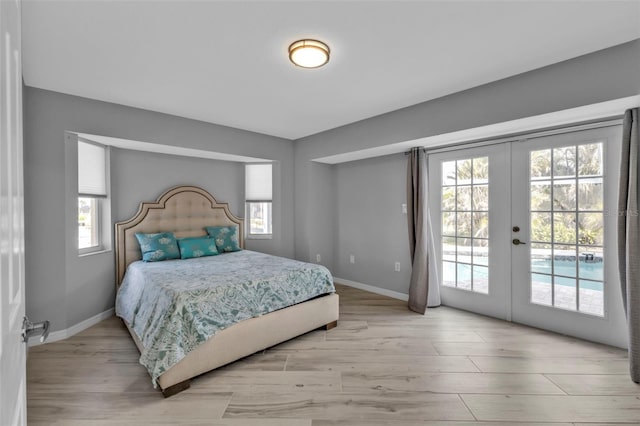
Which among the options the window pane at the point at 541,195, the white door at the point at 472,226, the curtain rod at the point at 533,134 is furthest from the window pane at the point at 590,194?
the white door at the point at 472,226

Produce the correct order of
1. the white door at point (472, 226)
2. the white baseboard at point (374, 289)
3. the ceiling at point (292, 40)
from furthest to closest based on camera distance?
1. the white baseboard at point (374, 289)
2. the white door at point (472, 226)
3. the ceiling at point (292, 40)

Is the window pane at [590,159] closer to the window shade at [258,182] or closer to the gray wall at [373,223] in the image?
the gray wall at [373,223]

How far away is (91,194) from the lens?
3.26 metres

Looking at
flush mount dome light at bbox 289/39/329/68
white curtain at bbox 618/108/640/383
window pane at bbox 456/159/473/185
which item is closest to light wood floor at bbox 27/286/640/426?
white curtain at bbox 618/108/640/383

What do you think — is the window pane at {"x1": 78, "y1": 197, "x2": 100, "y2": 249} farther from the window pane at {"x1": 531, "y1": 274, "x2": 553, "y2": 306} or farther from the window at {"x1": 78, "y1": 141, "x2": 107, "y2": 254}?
the window pane at {"x1": 531, "y1": 274, "x2": 553, "y2": 306}

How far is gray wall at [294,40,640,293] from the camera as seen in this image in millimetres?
2215

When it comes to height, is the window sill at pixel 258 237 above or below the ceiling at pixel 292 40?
below

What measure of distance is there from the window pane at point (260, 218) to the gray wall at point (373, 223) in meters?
1.17

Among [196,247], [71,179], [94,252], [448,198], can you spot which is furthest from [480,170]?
[94,252]

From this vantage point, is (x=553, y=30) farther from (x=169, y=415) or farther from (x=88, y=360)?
(x=88, y=360)

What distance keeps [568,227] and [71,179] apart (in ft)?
16.4

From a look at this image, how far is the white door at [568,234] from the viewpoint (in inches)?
104

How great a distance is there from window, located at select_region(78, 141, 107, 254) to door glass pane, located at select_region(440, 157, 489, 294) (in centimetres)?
416

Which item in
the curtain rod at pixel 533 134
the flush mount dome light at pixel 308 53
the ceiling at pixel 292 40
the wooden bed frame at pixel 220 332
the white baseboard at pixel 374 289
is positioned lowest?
the white baseboard at pixel 374 289
